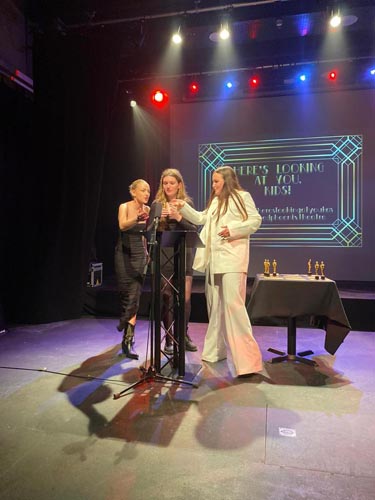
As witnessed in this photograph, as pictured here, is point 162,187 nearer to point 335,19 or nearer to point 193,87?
point 335,19

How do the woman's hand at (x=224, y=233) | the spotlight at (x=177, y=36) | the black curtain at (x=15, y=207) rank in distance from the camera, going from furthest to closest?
the spotlight at (x=177, y=36), the black curtain at (x=15, y=207), the woman's hand at (x=224, y=233)

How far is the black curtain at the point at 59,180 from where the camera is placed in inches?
193

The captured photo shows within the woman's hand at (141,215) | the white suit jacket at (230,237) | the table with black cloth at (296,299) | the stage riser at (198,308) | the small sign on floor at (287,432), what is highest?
the woman's hand at (141,215)

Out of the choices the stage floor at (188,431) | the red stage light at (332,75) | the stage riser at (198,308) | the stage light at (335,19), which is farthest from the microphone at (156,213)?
the red stage light at (332,75)

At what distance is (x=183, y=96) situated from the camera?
6.70 metres

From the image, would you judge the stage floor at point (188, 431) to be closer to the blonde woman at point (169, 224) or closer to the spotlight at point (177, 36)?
the blonde woman at point (169, 224)

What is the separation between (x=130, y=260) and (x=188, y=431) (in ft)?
5.78

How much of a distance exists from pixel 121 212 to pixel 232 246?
3.53 ft

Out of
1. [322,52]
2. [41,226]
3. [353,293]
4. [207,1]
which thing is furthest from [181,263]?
[322,52]

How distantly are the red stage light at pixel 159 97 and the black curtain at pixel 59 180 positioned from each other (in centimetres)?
152

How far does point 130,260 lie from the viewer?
3.46m

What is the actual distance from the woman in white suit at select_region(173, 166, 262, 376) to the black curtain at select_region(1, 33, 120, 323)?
99.0 inches

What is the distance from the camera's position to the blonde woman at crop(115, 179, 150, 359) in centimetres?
336

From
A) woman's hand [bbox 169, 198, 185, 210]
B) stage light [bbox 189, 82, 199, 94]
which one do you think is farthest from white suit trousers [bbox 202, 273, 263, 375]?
stage light [bbox 189, 82, 199, 94]
